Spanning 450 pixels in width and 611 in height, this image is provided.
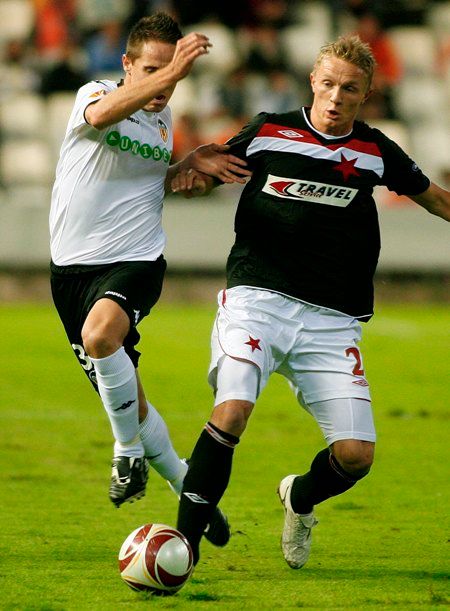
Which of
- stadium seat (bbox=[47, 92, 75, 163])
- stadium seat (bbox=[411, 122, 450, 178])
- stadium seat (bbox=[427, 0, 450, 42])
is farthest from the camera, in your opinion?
stadium seat (bbox=[427, 0, 450, 42])

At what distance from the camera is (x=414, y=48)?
22.8 meters

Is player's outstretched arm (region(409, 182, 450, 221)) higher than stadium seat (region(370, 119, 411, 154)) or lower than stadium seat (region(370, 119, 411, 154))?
higher

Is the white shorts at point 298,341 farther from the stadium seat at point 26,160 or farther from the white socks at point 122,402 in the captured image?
the stadium seat at point 26,160

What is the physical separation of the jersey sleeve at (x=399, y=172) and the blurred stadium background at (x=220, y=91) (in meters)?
11.7

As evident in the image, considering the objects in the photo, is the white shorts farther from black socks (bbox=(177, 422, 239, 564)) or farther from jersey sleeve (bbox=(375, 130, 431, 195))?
jersey sleeve (bbox=(375, 130, 431, 195))

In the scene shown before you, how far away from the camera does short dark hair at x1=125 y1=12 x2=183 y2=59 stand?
5930 millimetres

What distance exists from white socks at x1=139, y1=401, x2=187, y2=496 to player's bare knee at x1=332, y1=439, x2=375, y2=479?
1.05 meters

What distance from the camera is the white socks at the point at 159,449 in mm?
6375

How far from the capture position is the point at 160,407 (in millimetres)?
10875

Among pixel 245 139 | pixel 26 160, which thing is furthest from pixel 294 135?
pixel 26 160

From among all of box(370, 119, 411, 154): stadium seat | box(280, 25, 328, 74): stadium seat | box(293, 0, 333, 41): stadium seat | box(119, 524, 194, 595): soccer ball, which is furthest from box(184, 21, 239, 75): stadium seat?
box(119, 524, 194, 595): soccer ball

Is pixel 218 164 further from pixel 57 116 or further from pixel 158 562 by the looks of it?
pixel 57 116

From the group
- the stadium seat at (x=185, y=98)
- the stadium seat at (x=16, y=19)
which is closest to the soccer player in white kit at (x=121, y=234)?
the stadium seat at (x=185, y=98)

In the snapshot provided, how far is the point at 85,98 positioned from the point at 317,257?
132 centimetres
